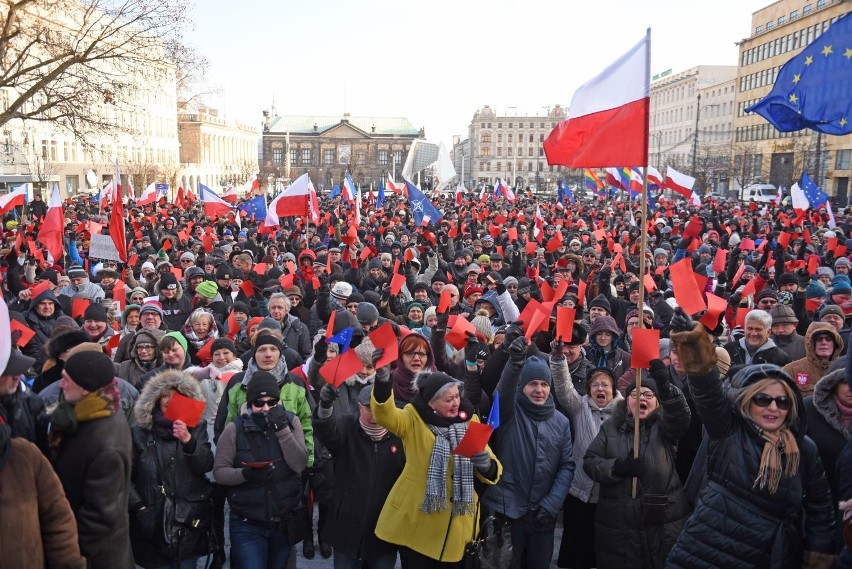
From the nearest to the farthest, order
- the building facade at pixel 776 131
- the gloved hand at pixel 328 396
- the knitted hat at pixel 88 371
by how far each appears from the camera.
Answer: the knitted hat at pixel 88 371, the gloved hand at pixel 328 396, the building facade at pixel 776 131

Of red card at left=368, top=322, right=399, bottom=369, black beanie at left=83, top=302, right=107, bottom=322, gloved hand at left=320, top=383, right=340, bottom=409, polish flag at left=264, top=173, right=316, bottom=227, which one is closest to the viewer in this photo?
red card at left=368, top=322, right=399, bottom=369

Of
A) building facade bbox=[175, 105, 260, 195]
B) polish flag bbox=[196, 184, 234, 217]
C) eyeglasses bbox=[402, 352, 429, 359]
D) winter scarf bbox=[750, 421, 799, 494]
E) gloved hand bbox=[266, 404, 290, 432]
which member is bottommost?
gloved hand bbox=[266, 404, 290, 432]

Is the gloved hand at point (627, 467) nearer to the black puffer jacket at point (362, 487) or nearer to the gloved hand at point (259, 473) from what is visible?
the black puffer jacket at point (362, 487)

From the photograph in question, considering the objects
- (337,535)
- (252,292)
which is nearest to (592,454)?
(337,535)

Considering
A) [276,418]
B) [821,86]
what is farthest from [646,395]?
[821,86]

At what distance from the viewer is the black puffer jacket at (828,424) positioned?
3.69 meters

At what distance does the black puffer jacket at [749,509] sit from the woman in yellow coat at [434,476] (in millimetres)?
1053

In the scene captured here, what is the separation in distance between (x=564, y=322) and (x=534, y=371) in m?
A: 0.67

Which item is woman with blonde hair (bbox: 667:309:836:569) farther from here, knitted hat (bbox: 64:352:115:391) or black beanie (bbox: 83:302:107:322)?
black beanie (bbox: 83:302:107:322)

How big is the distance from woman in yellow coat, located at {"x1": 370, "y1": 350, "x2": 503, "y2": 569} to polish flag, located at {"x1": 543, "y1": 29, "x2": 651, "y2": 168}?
6.04 ft

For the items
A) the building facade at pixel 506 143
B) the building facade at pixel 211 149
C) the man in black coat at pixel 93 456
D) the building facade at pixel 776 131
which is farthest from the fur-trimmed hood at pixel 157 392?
the building facade at pixel 506 143

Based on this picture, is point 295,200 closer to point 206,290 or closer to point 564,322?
point 206,290

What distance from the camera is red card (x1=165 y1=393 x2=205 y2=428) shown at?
12.5 feet

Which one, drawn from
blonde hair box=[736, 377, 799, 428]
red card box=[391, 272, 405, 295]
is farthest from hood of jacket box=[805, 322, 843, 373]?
red card box=[391, 272, 405, 295]
